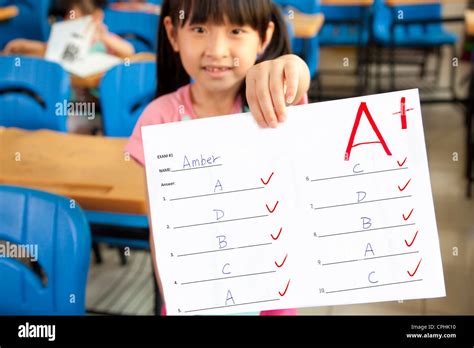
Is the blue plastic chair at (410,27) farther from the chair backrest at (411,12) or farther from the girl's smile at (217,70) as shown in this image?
the girl's smile at (217,70)

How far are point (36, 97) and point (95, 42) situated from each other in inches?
19.1

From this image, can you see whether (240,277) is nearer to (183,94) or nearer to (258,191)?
(258,191)

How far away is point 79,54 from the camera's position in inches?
73.7

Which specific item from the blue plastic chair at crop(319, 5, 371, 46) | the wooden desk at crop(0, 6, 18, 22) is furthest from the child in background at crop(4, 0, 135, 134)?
the blue plastic chair at crop(319, 5, 371, 46)

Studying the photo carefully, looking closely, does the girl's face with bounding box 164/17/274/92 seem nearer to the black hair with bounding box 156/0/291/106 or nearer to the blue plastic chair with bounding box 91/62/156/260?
the black hair with bounding box 156/0/291/106

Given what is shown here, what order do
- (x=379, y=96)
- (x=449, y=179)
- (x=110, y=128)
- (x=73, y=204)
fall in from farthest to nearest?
1. (x=110, y=128)
2. (x=73, y=204)
3. (x=449, y=179)
4. (x=379, y=96)

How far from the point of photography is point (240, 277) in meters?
0.58

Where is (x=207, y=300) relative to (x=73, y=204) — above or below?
below

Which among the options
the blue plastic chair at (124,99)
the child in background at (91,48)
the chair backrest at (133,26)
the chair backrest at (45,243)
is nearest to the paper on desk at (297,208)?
the chair backrest at (45,243)

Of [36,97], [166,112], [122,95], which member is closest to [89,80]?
[36,97]

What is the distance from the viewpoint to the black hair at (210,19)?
25.8 inches

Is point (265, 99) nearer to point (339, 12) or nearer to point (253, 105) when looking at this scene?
point (253, 105)

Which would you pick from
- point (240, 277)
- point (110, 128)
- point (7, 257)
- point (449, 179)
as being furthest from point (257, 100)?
point (110, 128)
